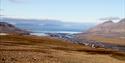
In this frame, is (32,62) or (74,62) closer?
(32,62)

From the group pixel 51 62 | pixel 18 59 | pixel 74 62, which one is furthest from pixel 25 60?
pixel 74 62

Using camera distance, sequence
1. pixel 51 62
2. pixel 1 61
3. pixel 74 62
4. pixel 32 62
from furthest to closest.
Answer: pixel 74 62 < pixel 51 62 < pixel 32 62 < pixel 1 61

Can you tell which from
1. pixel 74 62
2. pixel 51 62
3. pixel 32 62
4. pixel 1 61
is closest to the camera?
pixel 1 61

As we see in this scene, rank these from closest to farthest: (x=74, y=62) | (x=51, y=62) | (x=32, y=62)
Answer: (x=32, y=62)
(x=51, y=62)
(x=74, y=62)

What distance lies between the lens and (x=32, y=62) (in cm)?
3105

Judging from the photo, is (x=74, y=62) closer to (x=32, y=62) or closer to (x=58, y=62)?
(x=58, y=62)

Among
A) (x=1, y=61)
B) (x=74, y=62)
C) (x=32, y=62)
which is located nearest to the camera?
(x=1, y=61)

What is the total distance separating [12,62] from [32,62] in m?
2.28

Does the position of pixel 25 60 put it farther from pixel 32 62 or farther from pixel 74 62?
pixel 74 62

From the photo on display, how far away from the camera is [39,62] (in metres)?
32.0

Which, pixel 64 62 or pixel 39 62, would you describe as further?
pixel 64 62

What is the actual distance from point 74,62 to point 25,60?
269 inches

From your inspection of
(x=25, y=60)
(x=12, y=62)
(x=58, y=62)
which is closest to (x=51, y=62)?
(x=58, y=62)

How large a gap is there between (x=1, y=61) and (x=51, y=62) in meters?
6.85
